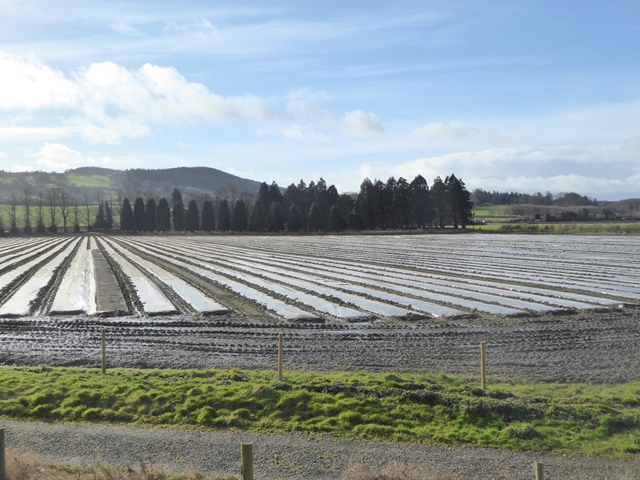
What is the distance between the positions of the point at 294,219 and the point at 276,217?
4.13 metres

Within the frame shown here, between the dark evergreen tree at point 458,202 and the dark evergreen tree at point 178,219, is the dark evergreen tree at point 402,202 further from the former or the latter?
the dark evergreen tree at point 178,219

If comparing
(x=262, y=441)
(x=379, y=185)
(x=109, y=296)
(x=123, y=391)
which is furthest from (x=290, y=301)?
(x=379, y=185)

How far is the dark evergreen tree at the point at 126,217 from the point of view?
141000 mm

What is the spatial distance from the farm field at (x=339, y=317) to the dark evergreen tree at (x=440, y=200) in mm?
76012

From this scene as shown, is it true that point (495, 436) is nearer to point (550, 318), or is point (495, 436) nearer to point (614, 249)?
point (550, 318)

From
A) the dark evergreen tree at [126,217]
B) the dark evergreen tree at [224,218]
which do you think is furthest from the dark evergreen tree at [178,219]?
the dark evergreen tree at [126,217]

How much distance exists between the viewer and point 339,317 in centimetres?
2123

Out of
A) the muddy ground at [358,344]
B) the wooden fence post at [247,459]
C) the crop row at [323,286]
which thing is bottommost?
the muddy ground at [358,344]

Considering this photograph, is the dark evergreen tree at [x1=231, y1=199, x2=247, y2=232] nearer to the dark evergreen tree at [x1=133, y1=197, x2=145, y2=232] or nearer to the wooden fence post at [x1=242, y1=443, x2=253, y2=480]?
the dark evergreen tree at [x1=133, y1=197, x2=145, y2=232]

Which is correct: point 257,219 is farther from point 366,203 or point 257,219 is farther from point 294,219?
point 366,203

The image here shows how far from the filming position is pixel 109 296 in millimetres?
26766

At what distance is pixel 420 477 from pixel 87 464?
4.99m

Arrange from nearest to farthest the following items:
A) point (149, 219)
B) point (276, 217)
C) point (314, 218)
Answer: point (314, 218), point (276, 217), point (149, 219)

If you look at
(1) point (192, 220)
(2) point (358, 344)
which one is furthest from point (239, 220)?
(2) point (358, 344)
